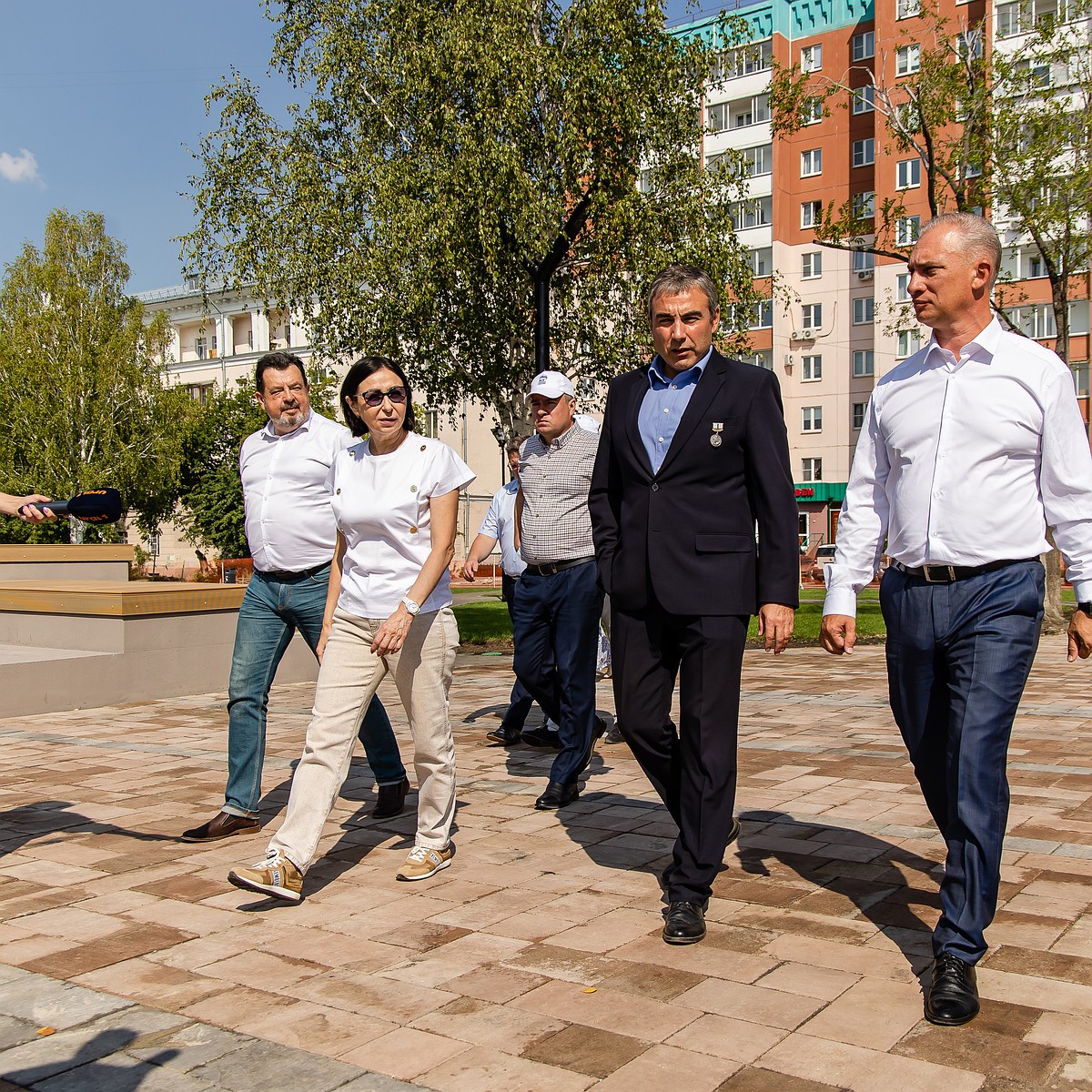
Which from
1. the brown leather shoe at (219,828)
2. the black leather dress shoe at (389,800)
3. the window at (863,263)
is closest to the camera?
the brown leather shoe at (219,828)

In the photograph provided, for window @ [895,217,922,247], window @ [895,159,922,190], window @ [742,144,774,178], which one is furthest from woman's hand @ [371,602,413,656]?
window @ [742,144,774,178]

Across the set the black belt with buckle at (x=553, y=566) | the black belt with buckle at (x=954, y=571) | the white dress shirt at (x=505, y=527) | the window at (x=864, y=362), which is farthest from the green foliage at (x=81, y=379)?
the black belt with buckle at (x=954, y=571)

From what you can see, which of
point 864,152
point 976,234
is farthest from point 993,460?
point 864,152

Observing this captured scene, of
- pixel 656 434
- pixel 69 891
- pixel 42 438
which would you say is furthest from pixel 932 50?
pixel 42 438

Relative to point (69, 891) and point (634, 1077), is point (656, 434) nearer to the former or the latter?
point (634, 1077)

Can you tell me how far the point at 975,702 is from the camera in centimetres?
344

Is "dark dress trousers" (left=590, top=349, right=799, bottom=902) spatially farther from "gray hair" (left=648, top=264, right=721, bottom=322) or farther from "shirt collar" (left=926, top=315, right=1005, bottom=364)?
"shirt collar" (left=926, top=315, right=1005, bottom=364)

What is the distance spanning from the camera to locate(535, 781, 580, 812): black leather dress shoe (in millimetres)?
5949

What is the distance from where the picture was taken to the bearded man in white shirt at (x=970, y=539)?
342cm

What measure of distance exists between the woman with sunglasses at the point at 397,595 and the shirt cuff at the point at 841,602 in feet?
5.10

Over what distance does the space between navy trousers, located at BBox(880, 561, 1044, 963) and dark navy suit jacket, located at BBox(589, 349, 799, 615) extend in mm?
587

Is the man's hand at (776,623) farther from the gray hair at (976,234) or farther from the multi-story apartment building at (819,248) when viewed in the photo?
the multi-story apartment building at (819,248)

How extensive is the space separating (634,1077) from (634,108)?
18142 mm

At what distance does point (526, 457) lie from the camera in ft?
21.4
